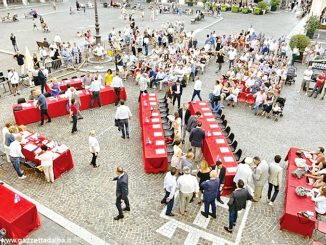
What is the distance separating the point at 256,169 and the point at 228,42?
17120 millimetres

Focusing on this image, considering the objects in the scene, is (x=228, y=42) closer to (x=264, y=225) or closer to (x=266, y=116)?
(x=266, y=116)

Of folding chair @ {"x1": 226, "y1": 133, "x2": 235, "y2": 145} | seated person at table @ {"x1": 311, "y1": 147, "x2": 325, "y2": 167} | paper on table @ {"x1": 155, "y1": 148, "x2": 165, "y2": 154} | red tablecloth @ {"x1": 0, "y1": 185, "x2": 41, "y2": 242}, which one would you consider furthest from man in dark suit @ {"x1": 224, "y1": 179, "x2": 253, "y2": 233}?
red tablecloth @ {"x1": 0, "y1": 185, "x2": 41, "y2": 242}

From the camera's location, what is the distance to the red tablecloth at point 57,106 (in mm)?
12914

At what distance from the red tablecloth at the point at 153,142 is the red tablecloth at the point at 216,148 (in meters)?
1.53

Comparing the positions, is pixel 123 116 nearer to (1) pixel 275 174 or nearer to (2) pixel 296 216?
(1) pixel 275 174

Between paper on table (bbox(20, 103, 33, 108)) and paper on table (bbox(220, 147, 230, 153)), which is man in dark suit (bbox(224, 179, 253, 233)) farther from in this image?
paper on table (bbox(20, 103, 33, 108))

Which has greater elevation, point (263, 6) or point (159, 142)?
point (263, 6)

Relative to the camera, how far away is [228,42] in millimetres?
23688

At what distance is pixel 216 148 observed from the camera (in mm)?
10391

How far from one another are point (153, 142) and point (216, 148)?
2221 millimetres

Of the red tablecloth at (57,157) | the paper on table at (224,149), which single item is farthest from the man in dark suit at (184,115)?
the red tablecloth at (57,157)

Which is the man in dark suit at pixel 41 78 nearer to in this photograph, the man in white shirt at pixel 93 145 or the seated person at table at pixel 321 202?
the man in white shirt at pixel 93 145

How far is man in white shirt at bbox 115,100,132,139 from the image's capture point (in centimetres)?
1151

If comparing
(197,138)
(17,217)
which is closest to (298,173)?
(197,138)
